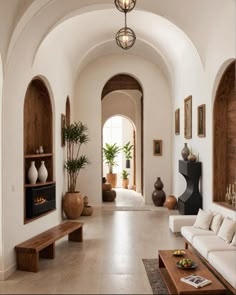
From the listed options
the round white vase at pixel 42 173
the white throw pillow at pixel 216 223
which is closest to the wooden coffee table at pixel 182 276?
the white throw pillow at pixel 216 223

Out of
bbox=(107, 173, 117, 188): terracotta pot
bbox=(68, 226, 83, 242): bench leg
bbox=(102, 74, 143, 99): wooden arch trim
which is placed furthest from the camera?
bbox=(107, 173, 117, 188): terracotta pot

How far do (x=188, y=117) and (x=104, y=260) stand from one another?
432 cm

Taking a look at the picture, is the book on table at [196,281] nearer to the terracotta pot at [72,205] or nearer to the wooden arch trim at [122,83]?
the terracotta pot at [72,205]

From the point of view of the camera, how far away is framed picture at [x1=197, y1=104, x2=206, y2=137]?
288 inches

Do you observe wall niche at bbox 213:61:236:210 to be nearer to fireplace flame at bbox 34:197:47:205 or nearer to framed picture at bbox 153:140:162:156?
fireplace flame at bbox 34:197:47:205

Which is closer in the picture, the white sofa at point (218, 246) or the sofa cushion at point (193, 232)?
the white sofa at point (218, 246)

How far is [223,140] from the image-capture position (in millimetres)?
6746

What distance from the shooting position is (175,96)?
1051cm

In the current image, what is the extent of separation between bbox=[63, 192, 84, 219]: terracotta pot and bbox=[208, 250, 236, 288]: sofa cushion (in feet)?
15.0

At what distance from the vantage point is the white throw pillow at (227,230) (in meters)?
5.22

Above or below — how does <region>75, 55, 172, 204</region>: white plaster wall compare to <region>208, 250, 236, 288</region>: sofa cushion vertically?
above

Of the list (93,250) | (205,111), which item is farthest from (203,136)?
(93,250)

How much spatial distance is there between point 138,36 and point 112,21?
1238 millimetres

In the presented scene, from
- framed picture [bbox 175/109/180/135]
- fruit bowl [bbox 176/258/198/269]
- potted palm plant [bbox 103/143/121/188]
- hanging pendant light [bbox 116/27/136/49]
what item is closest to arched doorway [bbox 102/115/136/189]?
potted palm plant [bbox 103/143/121/188]
